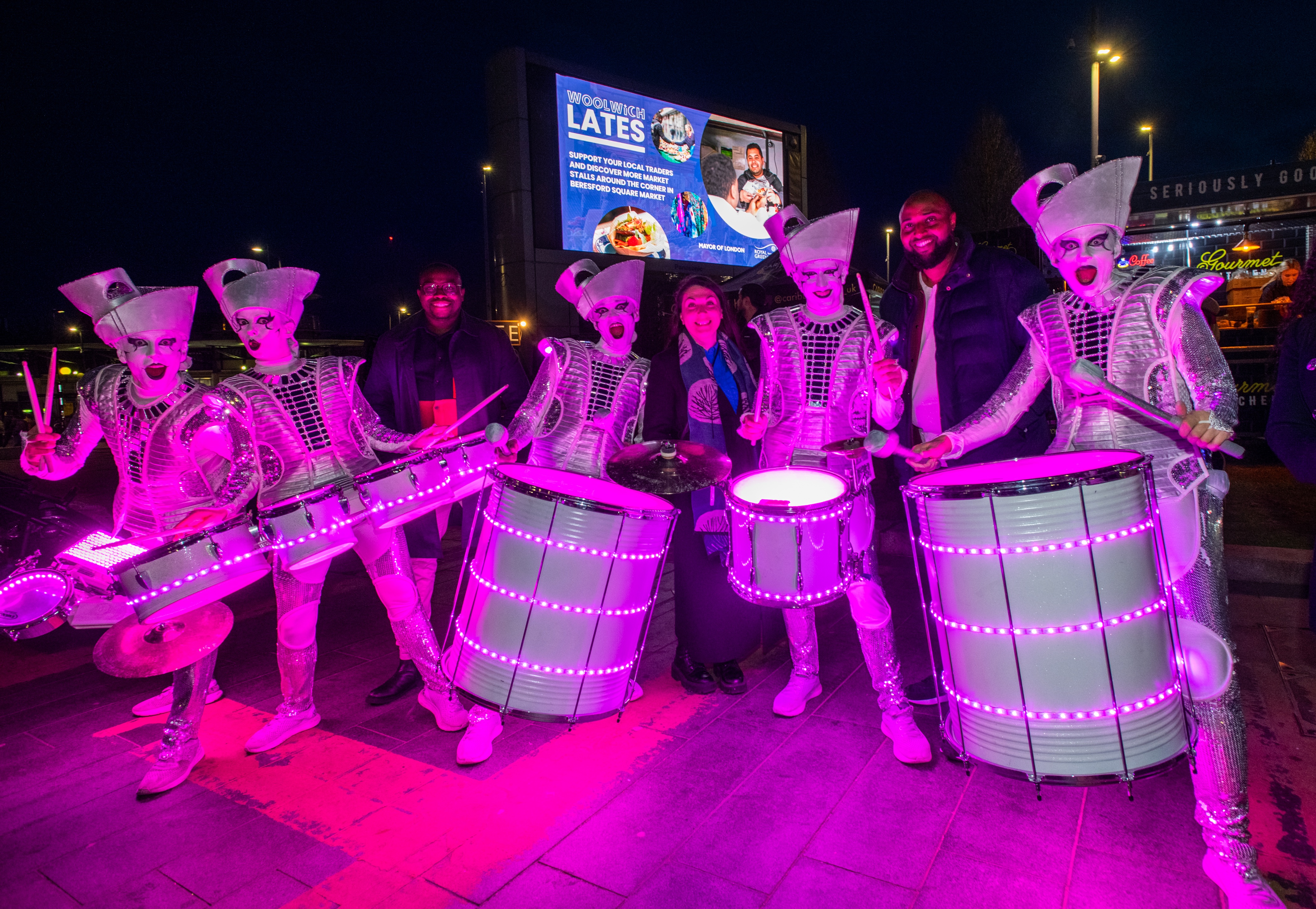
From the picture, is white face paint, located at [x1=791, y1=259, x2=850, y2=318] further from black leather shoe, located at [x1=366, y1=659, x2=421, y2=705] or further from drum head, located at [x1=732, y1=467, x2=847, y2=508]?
black leather shoe, located at [x1=366, y1=659, x2=421, y2=705]

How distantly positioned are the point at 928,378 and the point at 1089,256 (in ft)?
3.32

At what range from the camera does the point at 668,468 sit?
261 centimetres

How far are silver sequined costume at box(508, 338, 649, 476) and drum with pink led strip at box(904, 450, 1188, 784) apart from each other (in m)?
1.70

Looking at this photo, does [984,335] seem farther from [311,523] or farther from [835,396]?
[311,523]

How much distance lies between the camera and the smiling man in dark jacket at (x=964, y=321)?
312cm

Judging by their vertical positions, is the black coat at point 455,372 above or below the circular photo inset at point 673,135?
below

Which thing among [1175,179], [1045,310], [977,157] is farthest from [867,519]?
[977,157]

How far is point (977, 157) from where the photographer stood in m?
28.1

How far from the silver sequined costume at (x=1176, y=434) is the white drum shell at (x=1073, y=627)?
10.0 inches

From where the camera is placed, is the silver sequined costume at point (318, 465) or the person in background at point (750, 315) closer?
the silver sequined costume at point (318, 465)

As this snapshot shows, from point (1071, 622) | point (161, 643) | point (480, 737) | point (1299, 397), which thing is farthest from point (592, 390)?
point (1299, 397)

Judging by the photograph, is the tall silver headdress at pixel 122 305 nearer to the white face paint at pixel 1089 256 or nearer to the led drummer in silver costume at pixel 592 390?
the led drummer in silver costume at pixel 592 390

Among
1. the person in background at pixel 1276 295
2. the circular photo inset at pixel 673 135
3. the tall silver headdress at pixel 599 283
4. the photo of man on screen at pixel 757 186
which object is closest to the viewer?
the tall silver headdress at pixel 599 283

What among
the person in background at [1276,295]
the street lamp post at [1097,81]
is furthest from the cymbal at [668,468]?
the street lamp post at [1097,81]
